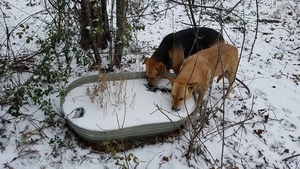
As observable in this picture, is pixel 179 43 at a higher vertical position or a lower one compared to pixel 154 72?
higher

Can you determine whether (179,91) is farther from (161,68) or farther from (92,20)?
(92,20)

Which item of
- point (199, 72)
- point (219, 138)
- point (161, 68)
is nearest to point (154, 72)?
point (161, 68)

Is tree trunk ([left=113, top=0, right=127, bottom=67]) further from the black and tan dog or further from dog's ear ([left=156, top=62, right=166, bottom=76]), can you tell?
dog's ear ([left=156, top=62, right=166, bottom=76])

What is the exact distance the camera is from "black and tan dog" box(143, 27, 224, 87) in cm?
435

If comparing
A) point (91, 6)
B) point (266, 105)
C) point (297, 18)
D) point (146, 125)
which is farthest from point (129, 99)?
point (297, 18)

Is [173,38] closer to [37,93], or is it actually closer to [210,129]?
[210,129]

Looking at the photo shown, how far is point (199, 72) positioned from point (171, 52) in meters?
0.81

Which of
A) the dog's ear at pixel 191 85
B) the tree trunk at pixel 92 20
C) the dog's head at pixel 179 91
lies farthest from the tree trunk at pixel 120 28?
the dog's ear at pixel 191 85

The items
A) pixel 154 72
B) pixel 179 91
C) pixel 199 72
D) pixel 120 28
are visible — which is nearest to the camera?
pixel 179 91

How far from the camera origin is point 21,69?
459 cm

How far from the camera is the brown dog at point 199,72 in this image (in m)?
3.72

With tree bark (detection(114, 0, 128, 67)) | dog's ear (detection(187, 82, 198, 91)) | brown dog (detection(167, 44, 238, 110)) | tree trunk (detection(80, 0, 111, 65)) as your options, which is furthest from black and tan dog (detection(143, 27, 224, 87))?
tree trunk (detection(80, 0, 111, 65))

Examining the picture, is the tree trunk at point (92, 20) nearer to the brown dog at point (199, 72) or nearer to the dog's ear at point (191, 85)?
the brown dog at point (199, 72)

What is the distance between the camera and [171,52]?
4.70 meters
